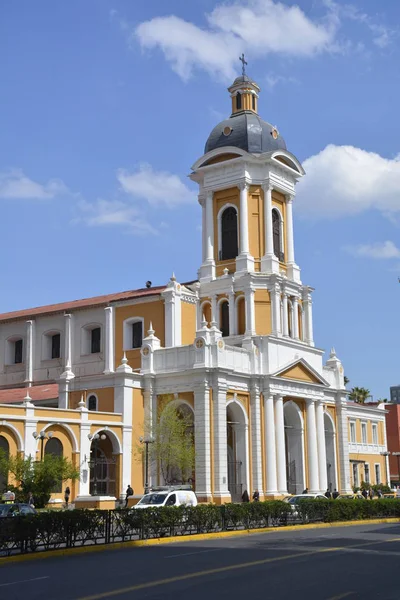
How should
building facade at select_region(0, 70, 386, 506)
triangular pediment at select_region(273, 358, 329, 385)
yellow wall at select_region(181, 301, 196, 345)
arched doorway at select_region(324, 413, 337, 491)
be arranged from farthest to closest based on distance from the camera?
arched doorway at select_region(324, 413, 337, 491)
yellow wall at select_region(181, 301, 196, 345)
triangular pediment at select_region(273, 358, 329, 385)
building facade at select_region(0, 70, 386, 506)

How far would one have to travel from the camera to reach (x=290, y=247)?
184ft

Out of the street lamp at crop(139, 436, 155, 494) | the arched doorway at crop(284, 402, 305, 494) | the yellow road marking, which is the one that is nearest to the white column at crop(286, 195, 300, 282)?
the arched doorway at crop(284, 402, 305, 494)

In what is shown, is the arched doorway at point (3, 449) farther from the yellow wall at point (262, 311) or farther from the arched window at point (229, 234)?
the arched window at point (229, 234)

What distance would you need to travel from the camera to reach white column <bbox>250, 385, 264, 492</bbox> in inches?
1857

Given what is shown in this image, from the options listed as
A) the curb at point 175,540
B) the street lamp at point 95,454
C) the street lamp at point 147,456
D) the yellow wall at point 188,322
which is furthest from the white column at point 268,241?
the curb at point 175,540

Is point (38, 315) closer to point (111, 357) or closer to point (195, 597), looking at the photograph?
point (111, 357)

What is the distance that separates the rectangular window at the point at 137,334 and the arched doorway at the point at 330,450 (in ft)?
49.1

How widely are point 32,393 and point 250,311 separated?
49.8 feet

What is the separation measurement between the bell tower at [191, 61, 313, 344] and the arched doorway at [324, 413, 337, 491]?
6.71 m

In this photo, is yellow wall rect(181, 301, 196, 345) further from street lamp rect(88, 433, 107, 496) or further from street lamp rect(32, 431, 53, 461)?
street lamp rect(32, 431, 53, 461)

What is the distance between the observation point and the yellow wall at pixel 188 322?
172ft

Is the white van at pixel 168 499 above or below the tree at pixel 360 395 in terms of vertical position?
below

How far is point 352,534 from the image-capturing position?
27.2 metres

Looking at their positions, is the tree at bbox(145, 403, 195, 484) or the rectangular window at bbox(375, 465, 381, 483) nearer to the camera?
the tree at bbox(145, 403, 195, 484)
